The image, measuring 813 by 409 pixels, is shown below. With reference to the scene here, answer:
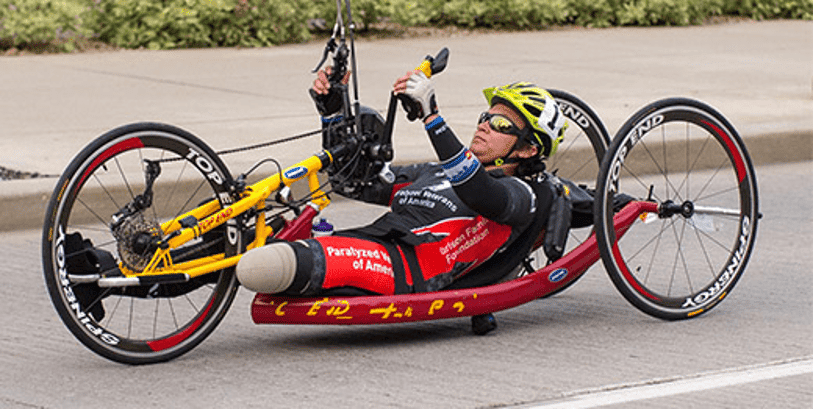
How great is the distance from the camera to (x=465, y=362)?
5531mm

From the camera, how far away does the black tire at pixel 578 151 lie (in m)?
6.69

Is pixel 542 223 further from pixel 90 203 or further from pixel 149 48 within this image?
pixel 149 48

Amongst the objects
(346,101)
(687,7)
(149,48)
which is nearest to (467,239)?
(346,101)

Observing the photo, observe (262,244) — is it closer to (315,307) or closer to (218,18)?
(315,307)

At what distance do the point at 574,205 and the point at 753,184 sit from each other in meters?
0.78

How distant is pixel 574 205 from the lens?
610cm

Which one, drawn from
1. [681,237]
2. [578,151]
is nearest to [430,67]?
[681,237]

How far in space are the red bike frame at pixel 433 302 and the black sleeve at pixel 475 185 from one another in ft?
0.82

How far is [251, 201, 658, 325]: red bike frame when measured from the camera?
17.8 ft

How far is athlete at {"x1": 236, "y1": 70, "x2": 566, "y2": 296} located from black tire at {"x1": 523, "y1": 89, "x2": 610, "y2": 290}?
1.28 ft

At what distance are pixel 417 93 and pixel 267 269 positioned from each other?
786 millimetres

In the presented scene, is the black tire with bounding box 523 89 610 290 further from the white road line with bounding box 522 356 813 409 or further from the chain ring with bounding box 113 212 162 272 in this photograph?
the chain ring with bounding box 113 212 162 272

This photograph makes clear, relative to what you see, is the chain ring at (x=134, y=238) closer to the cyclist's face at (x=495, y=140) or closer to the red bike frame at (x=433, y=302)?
the red bike frame at (x=433, y=302)

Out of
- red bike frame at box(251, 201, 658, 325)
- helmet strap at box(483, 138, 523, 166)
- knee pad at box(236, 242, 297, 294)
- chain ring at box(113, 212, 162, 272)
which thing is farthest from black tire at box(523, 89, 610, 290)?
chain ring at box(113, 212, 162, 272)
